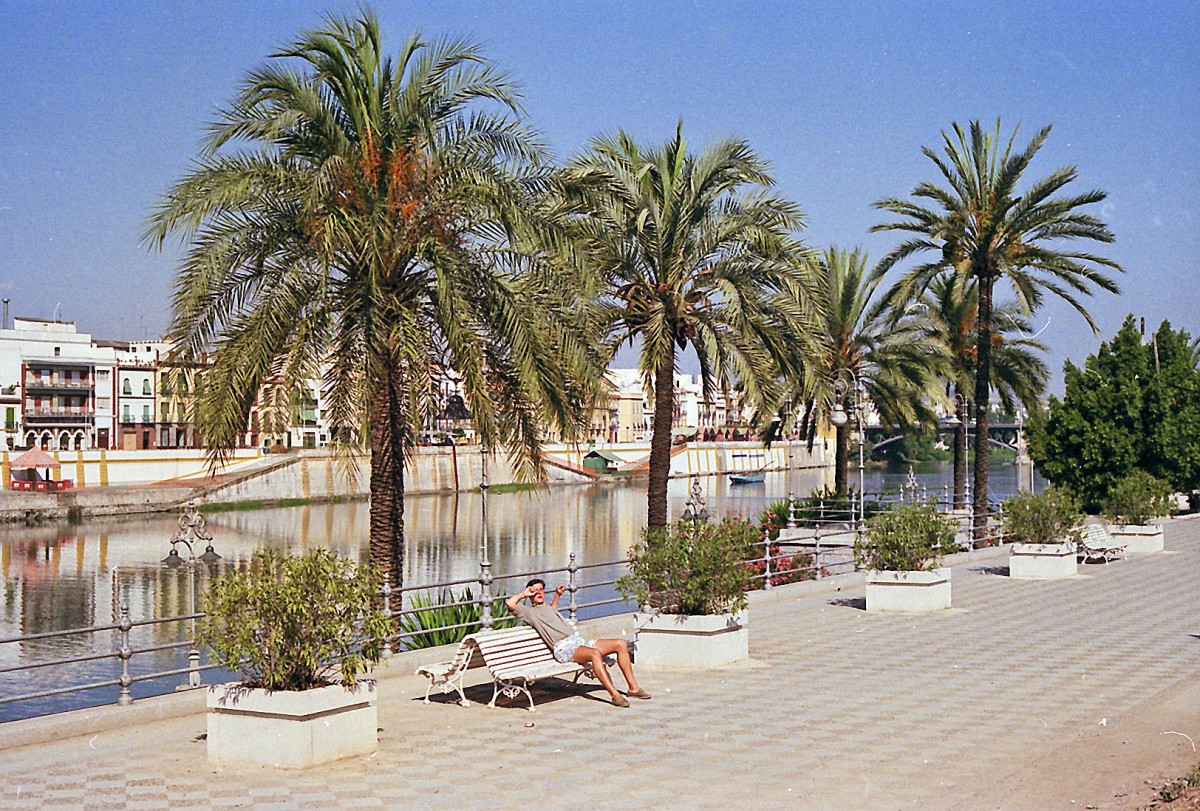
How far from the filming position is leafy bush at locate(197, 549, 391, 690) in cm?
869

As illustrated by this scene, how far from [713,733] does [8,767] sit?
484cm

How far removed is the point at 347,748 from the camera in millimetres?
8844

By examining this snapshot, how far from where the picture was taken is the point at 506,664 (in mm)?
10734

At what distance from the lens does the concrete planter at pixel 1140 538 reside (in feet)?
92.6

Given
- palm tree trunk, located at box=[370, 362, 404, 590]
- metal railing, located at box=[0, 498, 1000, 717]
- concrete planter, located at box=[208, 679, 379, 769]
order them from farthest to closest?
palm tree trunk, located at box=[370, 362, 404, 590] < metal railing, located at box=[0, 498, 1000, 717] < concrete planter, located at box=[208, 679, 379, 769]

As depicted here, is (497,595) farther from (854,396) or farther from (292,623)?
(854,396)

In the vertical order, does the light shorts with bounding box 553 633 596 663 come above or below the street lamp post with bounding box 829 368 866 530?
below

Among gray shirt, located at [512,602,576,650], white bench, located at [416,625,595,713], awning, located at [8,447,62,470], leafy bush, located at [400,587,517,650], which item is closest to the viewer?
white bench, located at [416,625,595,713]

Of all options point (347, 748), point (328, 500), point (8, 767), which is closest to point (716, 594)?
point (347, 748)

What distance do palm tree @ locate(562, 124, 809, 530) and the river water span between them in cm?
433

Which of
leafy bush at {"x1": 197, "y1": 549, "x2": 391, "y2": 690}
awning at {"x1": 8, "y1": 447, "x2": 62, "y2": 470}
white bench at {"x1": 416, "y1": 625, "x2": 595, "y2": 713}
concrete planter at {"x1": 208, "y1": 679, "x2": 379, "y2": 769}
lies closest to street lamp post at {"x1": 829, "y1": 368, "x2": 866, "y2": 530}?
white bench at {"x1": 416, "y1": 625, "x2": 595, "y2": 713}

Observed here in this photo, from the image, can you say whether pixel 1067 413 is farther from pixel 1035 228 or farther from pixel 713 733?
pixel 713 733

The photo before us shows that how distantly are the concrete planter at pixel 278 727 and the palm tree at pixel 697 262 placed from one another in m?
12.2

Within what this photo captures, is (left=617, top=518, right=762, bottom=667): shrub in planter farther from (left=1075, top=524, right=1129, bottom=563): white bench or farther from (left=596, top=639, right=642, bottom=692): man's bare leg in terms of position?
(left=1075, top=524, right=1129, bottom=563): white bench
